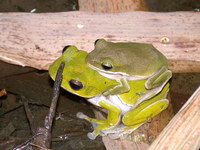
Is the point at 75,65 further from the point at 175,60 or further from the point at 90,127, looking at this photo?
the point at 175,60

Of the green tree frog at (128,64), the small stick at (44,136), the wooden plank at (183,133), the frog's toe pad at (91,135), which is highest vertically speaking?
the green tree frog at (128,64)

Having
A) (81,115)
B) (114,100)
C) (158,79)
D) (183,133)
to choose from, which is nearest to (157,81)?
(158,79)

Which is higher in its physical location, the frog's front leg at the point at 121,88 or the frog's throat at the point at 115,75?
the frog's throat at the point at 115,75

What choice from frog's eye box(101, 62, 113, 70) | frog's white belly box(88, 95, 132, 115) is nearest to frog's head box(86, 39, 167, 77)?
frog's eye box(101, 62, 113, 70)

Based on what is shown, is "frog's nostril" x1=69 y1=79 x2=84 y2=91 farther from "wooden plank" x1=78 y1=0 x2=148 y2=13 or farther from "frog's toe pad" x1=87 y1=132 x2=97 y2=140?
"wooden plank" x1=78 y1=0 x2=148 y2=13

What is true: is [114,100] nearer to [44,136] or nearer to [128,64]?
[128,64]

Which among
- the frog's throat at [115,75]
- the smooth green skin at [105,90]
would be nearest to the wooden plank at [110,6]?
the smooth green skin at [105,90]

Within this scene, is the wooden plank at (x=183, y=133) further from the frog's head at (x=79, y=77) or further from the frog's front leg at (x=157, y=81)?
the frog's head at (x=79, y=77)
